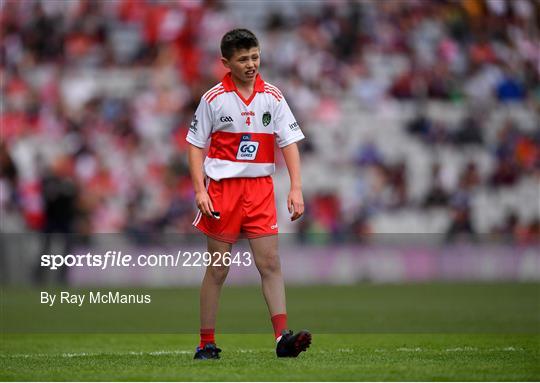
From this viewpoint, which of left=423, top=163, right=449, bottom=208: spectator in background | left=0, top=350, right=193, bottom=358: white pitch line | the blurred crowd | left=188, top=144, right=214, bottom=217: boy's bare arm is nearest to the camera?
left=188, top=144, right=214, bottom=217: boy's bare arm

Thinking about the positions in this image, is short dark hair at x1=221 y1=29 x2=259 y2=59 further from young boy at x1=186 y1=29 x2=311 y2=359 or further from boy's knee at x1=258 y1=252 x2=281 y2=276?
boy's knee at x1=258 y1=252 x2=281 y2=276

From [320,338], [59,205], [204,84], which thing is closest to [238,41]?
[320,338]

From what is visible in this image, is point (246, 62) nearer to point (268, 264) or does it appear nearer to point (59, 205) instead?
point (268, 264)

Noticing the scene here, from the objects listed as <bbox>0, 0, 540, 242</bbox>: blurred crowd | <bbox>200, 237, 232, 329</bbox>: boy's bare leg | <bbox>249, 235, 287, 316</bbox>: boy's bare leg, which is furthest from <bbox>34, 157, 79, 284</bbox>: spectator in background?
<bbox>249, 235, 287, 316</bbox>: boy's bare leg

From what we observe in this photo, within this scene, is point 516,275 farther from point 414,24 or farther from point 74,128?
point 74,128

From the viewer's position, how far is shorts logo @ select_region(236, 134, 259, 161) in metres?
7.94

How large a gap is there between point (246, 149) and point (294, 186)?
41 centimetres

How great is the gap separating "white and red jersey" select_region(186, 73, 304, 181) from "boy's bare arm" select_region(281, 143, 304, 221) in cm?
8

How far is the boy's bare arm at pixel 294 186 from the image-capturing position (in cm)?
781

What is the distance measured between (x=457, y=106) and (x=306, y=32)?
147 inches

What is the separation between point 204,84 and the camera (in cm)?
2375

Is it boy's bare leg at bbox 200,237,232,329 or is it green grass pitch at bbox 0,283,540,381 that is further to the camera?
boy's bare leg at bbox 200,237,232,329

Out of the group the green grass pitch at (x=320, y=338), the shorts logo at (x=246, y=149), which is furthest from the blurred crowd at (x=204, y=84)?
the shorts logo at (x=246, y=149)

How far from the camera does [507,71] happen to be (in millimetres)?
25016
